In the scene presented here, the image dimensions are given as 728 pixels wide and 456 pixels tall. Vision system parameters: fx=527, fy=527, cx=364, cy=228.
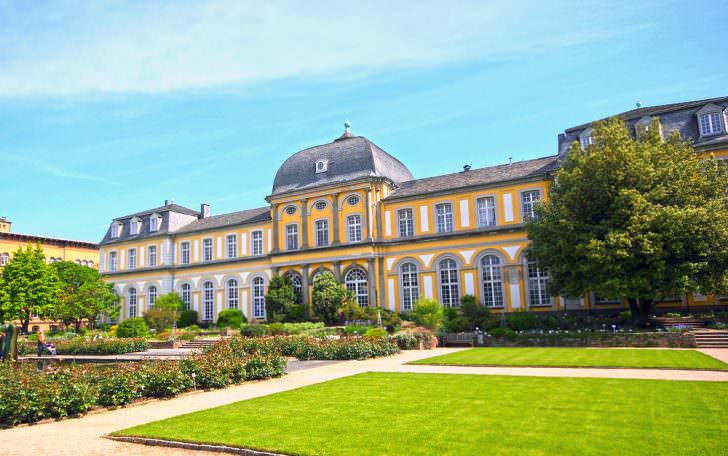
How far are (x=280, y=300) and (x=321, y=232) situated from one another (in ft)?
18.8

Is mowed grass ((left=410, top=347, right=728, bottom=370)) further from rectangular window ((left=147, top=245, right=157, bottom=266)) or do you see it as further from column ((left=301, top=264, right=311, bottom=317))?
rectangular window ((left=147, top=245, right=157, bottom=266))

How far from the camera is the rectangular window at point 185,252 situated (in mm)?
47531

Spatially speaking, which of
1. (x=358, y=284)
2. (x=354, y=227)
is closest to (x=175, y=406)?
(x=358, y=284)

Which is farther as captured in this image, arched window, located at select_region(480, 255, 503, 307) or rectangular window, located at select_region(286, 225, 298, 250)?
rectangular window, located at select_region(286, 225, 298, 250)

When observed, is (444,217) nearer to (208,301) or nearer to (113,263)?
(208,301)

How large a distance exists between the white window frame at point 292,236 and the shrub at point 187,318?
11.5 metres

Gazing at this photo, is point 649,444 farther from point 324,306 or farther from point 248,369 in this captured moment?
point 324,306

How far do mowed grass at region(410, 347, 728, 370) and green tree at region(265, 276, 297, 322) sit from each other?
1919cm

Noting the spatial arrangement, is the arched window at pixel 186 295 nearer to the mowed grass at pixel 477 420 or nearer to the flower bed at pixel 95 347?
the flower bed at pixel 95 347

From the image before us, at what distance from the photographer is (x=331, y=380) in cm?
1377

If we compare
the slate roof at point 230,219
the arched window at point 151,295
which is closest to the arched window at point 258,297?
the slate roof at point 230,219

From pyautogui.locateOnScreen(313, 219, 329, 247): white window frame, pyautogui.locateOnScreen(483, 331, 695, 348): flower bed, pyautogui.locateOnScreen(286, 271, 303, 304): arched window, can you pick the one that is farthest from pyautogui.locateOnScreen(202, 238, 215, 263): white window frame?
pyautogui.locateOnScreen(483, 331, 695, 348): flower bed

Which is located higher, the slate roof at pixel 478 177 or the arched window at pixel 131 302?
the slate roof at pixel 478 177

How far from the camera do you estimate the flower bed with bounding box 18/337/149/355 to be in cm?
2797
